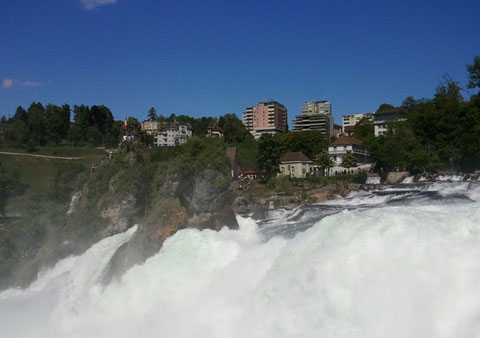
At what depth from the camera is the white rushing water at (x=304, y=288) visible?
34.3 ft

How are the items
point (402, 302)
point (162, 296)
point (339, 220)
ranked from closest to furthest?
1. point (402, 302)
2. point (339, 220)
3. point (162, 296)

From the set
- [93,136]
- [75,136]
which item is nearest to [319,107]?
[93,136]

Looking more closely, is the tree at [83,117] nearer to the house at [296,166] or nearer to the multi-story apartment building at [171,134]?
the multi-story apartment building at [171,134]

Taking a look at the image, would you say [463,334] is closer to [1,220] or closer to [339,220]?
[339,220]

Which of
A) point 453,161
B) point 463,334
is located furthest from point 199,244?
point 453,161

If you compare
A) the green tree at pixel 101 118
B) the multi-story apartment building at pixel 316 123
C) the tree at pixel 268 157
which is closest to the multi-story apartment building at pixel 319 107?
the multi-story apartment building at pixel 316 123

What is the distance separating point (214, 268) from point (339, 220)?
15.6ft

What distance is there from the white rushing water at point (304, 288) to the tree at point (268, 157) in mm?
25518

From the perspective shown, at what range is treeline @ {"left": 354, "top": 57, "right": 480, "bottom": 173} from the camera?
36375 mm

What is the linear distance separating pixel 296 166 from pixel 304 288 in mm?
38274

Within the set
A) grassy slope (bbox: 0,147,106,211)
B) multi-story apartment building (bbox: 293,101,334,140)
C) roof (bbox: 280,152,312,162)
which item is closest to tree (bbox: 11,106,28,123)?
grassy slope (bbox: 0,147,106,211)

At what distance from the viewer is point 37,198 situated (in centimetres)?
2692

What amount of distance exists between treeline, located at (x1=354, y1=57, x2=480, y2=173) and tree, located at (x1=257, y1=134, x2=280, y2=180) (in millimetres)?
10093

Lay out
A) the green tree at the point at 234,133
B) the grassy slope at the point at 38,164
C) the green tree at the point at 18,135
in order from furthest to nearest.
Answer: the green tree at the point at 234,133 → the green tree at the point at 18,135 → the grassy slope at the point at 38,164
